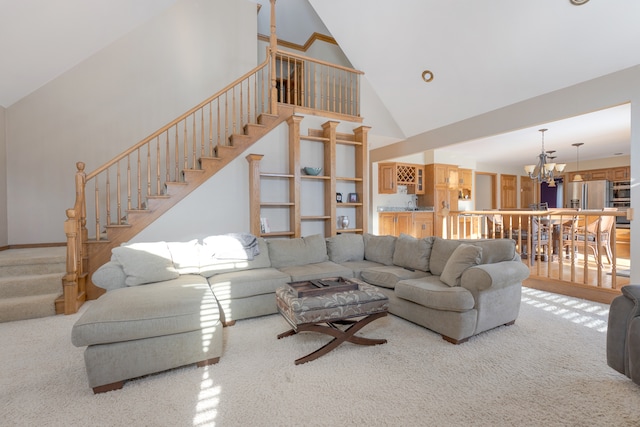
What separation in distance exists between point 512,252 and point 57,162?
6.26m

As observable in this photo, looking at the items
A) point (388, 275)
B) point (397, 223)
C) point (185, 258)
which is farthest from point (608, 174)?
point (185, 258)

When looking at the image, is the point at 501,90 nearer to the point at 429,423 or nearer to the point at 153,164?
the point at 429,423

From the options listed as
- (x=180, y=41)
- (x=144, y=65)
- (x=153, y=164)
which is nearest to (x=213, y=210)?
(x=153, y=164)

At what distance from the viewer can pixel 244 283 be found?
114 inches

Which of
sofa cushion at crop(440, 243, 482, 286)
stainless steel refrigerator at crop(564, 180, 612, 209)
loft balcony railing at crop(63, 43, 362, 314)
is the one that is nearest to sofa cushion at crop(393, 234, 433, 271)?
sofa cushion at crop(440, 243, 482, 286)

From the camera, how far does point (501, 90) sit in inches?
Result: 160

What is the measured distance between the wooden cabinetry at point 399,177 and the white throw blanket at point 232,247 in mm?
4671

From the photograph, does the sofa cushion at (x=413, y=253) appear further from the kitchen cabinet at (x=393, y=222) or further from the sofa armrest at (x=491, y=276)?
the kitchen cabinet at (x=393, y=222)

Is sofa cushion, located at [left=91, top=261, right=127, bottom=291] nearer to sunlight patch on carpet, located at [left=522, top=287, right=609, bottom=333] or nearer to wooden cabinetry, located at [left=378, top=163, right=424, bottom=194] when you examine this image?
sunlight patch on carpet, located at [left=522, top=287, right=609, bottom=333]

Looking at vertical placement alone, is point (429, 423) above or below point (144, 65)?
below

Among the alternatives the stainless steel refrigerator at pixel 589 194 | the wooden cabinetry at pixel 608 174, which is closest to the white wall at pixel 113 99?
the stainless steel refrigerator at pixel 589 194

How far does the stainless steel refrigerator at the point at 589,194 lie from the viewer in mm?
8189

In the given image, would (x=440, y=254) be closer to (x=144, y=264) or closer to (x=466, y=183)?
(x=144, y=264)

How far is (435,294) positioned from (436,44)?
3539 mm
